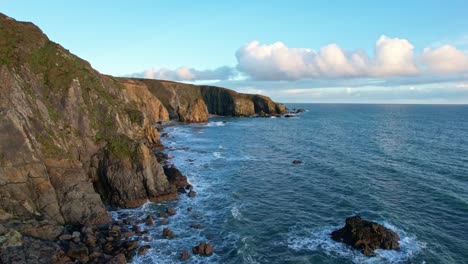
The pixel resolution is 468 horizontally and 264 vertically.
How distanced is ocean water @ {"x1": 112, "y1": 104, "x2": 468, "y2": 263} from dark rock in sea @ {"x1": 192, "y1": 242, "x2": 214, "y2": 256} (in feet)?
1.96

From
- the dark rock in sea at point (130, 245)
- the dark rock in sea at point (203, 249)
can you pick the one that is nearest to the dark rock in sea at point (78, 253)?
the dark rock in sea at point (130, 245)

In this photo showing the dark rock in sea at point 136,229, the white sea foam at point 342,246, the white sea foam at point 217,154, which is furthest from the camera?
the white sea foam at point 217,154

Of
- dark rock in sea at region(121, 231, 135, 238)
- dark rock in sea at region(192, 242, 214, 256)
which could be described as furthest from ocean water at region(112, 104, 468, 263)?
dark rock in sea at region(121, 231, 135, 238)

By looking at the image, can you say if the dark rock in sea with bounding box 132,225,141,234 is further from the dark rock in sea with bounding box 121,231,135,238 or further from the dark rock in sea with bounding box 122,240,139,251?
the dark rock in sea with bounding box 122,240,139,251

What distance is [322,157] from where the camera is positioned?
72.1 metres

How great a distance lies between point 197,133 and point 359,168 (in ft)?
197

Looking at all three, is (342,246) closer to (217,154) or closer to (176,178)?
(176,178)

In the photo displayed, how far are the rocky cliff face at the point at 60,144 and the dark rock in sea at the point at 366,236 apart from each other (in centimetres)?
2340

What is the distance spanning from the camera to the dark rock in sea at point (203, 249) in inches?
1213

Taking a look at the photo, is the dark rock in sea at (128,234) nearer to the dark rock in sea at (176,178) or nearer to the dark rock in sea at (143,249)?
the dark rock in sea at (143,249)

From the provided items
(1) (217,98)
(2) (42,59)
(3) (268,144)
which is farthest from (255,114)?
(2) (42,59)

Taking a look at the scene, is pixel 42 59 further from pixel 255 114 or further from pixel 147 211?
pixel 255 114

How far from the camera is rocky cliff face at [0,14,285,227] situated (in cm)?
3356

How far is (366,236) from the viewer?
1264 inches
